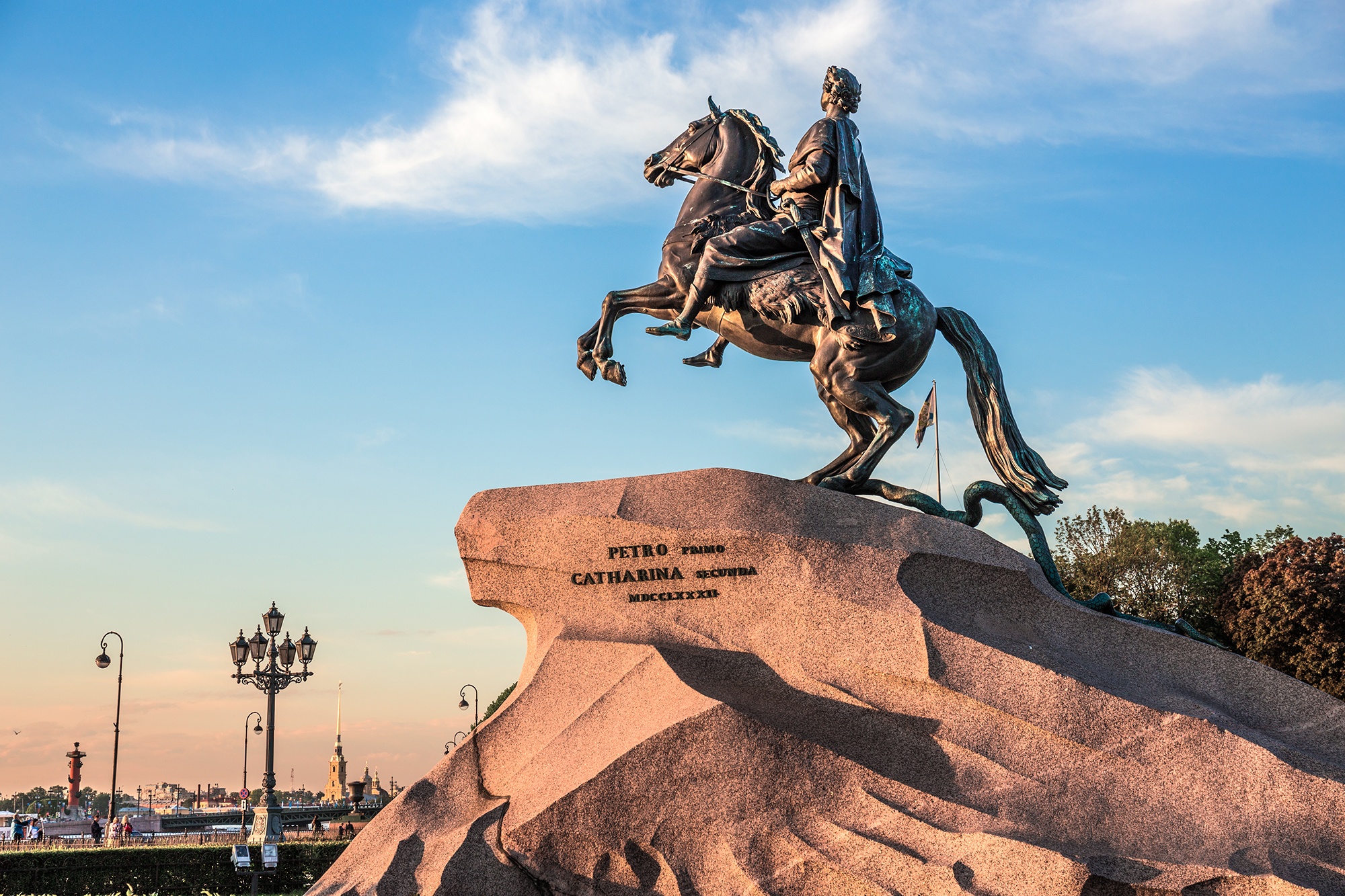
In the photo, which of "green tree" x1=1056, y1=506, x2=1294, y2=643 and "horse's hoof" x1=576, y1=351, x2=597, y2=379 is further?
"green tree" x1=1056, y1=506, x2=1294, y2=643

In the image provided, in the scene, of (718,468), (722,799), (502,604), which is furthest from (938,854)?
(502,604)

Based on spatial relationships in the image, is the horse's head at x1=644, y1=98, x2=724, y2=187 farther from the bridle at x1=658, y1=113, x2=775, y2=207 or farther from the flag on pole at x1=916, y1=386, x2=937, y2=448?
the flag on pole at x1=916, y1=386, x2=937, y2=448

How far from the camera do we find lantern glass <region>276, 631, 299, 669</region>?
2167 cm

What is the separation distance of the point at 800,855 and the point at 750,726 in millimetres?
815

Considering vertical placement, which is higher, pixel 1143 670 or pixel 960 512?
pixel 960 512

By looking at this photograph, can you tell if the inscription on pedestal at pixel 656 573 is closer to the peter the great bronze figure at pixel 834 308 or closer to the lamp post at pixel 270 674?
the peter the great bronze figure at pixel 834 308

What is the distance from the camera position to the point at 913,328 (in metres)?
10.1

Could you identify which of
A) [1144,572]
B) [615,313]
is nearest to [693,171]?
[615,313]

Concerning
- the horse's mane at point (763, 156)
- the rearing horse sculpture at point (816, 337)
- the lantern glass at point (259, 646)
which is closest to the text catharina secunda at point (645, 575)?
the rearing horse sculpture at point (816, 337)

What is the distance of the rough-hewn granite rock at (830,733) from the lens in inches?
292

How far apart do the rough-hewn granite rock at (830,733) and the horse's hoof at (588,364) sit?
187cm

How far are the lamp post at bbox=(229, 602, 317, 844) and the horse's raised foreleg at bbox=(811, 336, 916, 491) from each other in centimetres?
1375

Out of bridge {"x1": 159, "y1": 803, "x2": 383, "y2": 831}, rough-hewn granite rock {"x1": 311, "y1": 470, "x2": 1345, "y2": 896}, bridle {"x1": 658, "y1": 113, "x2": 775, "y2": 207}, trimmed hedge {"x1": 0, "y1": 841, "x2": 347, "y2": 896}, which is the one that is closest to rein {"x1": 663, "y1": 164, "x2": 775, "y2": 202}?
bridle {"x1": 658, "y1": 113, "x2": 775, "y2": 207}

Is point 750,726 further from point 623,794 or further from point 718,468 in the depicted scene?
point 718,468
